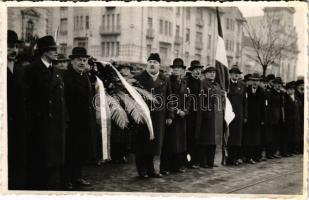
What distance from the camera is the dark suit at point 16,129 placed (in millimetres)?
5291

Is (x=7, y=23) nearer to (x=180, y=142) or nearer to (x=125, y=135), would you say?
(x=125, y=135)

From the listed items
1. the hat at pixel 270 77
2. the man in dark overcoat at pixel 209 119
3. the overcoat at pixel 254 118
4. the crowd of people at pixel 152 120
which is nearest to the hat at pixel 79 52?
the crowd of people at pixel 152 120

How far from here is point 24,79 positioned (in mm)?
5266

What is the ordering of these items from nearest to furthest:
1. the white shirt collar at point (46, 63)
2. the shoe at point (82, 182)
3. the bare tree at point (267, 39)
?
the white shirt collar at point (46, 63) < the shoe at point (82, 182) < the bare tree at point (267, 39)

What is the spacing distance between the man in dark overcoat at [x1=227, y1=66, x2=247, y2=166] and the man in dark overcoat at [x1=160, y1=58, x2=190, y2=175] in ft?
Result: 2.16

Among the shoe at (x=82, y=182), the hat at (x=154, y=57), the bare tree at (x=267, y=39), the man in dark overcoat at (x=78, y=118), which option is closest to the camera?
the man in dark overcoat at (x=78, y=118)

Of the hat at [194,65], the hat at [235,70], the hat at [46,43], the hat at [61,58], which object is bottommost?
the hat at [235,70]

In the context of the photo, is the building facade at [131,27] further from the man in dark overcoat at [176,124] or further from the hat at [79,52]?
the man in dark overcoat at [176,124]

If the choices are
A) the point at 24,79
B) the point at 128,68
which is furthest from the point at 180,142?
the point at 24,79

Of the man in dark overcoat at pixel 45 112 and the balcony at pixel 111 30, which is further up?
the balcony at pixel 111 30

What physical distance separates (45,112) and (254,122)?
3.00 meters

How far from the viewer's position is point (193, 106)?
603 cm

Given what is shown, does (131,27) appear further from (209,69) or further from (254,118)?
(254,118)

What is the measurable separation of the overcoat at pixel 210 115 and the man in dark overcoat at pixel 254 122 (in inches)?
18.0
